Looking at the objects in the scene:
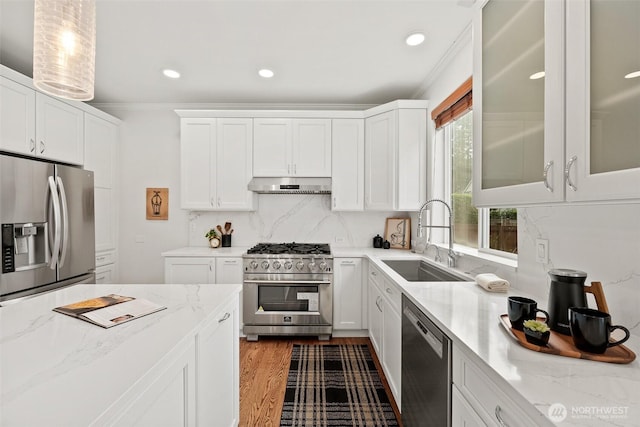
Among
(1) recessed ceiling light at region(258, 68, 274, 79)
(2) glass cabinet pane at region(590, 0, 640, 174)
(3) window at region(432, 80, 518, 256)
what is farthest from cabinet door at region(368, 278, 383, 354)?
(1) recessed ceiling light at region(258, 68, 274, 79)

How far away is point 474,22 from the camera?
1.48 meters

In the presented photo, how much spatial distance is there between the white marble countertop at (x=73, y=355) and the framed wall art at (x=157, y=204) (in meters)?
2.45

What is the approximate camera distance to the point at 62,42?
3.94 ft

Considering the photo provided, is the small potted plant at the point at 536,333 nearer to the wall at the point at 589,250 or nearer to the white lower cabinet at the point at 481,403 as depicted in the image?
the white lower cabinet at the point at 481,403

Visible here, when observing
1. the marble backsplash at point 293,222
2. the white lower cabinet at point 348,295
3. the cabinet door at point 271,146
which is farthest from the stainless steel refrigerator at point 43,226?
the white lower cabinet at point 348,295

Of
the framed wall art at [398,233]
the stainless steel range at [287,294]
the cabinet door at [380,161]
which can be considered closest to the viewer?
the stainless steel range at [287,294]

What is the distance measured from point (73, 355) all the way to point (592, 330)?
1.50 m

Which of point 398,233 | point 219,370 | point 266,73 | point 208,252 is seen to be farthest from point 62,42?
point 398,233

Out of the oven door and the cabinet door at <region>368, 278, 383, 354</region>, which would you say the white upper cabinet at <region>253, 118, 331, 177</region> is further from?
the cabinet door at <region>368, 278, 383, 354</region>

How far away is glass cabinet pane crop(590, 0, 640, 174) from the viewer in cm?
76

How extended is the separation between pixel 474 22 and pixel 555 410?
1.60m

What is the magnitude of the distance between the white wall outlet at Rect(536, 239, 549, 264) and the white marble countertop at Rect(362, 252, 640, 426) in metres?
0.42

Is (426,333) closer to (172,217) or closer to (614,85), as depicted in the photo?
(614,85)

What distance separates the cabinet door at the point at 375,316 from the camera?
2547 mm
